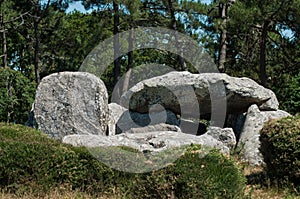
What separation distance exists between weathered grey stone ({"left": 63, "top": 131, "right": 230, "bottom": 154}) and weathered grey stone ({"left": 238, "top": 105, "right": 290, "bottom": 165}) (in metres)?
0.63

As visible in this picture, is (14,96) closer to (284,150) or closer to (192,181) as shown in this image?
(284,150)

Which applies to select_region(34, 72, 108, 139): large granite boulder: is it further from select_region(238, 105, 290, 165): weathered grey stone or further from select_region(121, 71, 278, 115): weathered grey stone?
select_region(238, 105, 290, 165): weathered grey stone

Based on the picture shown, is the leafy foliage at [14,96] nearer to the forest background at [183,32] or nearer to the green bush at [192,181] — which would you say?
the forest background at [183,32]

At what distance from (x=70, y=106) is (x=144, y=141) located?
250 centimetres

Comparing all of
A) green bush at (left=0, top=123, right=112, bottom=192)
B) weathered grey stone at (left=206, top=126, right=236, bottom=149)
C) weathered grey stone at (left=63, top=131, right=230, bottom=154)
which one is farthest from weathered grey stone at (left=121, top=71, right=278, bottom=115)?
green bush at (left=0, top=123, right=112, bottom=192)

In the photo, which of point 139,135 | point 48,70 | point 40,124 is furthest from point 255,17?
point 48,70

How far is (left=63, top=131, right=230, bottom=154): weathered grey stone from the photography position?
771cm

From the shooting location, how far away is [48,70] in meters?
24.6

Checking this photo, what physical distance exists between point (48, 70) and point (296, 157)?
19.9m

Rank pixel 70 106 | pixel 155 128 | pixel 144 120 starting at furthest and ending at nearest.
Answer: pixel 144 120
pixel 155 128
pixel 70 106

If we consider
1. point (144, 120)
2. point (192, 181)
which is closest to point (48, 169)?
point (192, 181)

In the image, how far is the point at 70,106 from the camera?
34.9 feet

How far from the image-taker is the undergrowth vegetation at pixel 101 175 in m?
5.07

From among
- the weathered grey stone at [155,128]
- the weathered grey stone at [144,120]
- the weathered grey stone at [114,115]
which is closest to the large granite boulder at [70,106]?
the weathered grey stone at [114,115]
